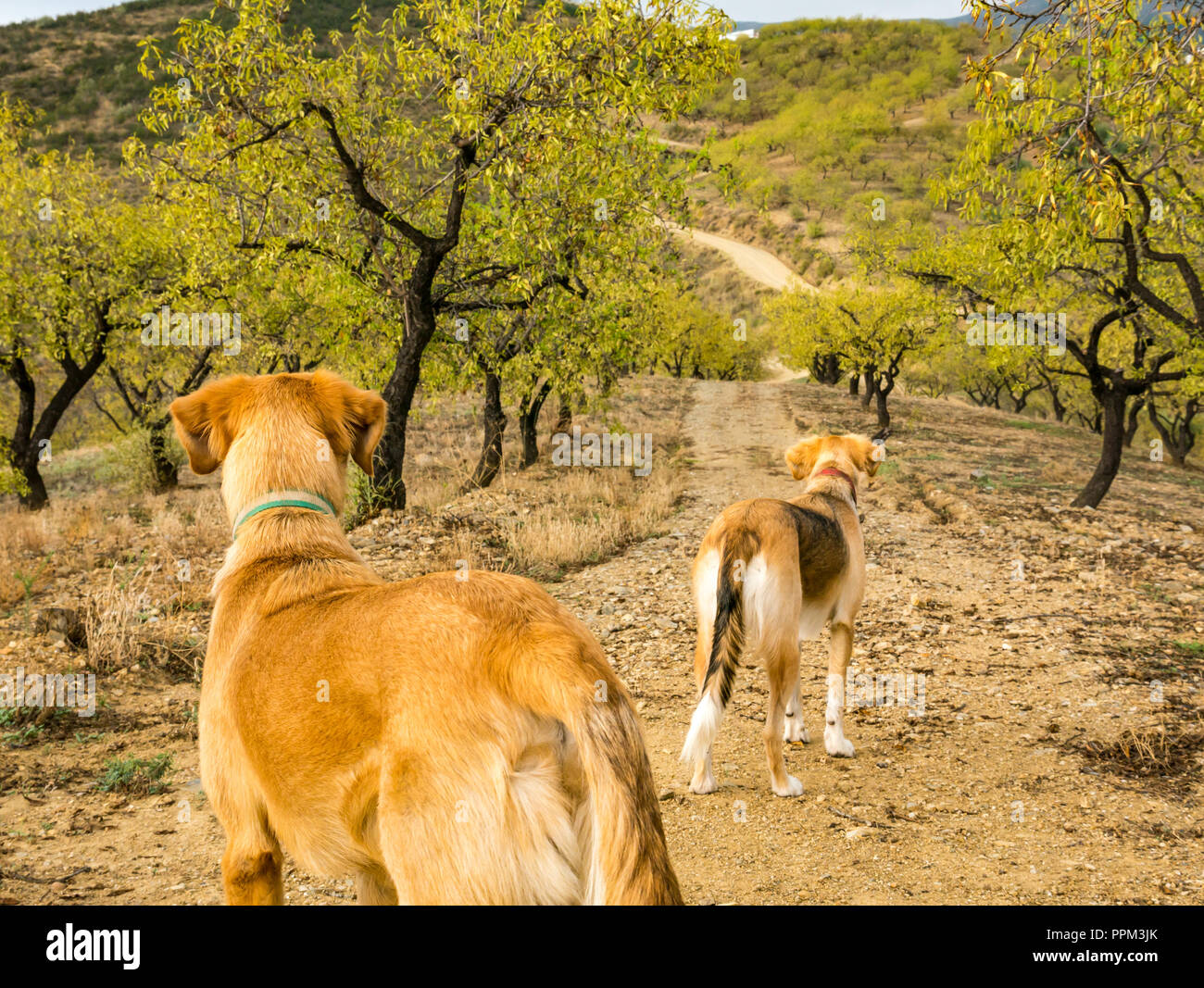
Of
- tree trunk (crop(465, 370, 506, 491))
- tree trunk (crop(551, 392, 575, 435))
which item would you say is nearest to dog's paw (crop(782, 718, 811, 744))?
tree trunk (crop(465, 370, 506, 491))

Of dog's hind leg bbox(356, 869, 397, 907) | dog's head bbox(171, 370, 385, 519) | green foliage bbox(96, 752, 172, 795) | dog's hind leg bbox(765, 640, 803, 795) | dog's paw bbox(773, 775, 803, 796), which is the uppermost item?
dog's head bbox(171, 370, 385, 519)

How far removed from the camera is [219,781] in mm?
2244

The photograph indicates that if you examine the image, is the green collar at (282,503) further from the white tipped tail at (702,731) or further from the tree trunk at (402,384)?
the tree trunk at (402,384)

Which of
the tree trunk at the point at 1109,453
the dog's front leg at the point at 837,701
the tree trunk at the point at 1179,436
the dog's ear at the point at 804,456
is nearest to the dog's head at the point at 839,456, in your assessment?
the dog's ear at the point at 804,456

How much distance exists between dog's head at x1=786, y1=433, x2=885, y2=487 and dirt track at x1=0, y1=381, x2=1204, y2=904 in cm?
193


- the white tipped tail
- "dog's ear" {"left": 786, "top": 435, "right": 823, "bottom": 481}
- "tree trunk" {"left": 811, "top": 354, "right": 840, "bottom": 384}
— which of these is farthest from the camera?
"tree trunk" {"left": 811, "top": 354, "right": 840, "bottom": 384}

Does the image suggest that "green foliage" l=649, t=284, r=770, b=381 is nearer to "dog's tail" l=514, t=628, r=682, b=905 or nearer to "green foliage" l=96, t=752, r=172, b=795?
"green foliage" l=96, t=752, r=172, b=795

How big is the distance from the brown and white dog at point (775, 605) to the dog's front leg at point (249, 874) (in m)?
2.27

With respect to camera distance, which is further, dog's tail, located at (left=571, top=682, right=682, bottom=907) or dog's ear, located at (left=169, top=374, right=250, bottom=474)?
dog's ear, located at (left=169, top=374, right=250, bottom=474)

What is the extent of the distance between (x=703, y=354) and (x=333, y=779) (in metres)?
50.9

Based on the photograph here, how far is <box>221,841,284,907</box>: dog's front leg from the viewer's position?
218cm

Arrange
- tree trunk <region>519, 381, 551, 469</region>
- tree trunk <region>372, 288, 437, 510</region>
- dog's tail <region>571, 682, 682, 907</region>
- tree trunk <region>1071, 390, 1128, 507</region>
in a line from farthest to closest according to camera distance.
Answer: tree trunk <region>519, 381, 551, 469</region> → tree trunk <region>1071, 390, 1128, 507</region> → tree trunk <region>372, 288, 437, 510</region> → dog's tail <region>571, 682, 682, 907</region>

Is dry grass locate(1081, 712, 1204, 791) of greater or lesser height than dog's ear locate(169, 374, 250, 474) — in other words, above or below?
below

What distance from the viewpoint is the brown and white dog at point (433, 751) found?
5.34ft
